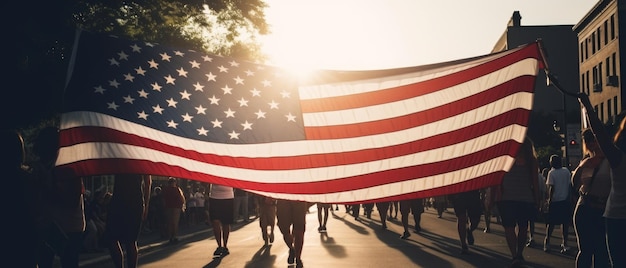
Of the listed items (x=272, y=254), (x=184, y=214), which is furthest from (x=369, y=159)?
(x=184, y=214)

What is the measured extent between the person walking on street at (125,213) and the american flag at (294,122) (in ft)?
8.97

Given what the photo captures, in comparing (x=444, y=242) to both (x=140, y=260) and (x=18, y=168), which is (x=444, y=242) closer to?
(x=140, y=260)

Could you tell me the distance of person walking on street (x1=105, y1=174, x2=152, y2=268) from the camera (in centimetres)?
959

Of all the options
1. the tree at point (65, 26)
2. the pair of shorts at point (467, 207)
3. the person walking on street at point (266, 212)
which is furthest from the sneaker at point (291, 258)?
the tree at point (65, 26)

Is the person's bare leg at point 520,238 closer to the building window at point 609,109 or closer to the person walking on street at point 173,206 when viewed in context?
the person walking on street at point 173,206

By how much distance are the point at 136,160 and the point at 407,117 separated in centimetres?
229

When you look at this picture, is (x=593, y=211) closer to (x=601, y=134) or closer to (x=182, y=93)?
(x=601, y=134)

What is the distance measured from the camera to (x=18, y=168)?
648 cm

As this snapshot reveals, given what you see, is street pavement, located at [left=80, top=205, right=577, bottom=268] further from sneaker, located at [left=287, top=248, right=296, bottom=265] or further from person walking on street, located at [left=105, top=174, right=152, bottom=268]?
person walking on street, located at [left=105, top=174, right=152, bottom=268]

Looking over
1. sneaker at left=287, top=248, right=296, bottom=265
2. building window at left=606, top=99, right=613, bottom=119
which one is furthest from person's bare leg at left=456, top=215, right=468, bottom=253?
building window at left=606, top=99, right=613, bottom=119

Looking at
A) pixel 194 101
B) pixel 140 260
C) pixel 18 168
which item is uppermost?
pixel 194 101

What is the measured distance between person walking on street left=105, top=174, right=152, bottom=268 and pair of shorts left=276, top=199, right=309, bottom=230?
3.06 meters

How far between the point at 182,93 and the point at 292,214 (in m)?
5.94

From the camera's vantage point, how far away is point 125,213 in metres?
9.65
